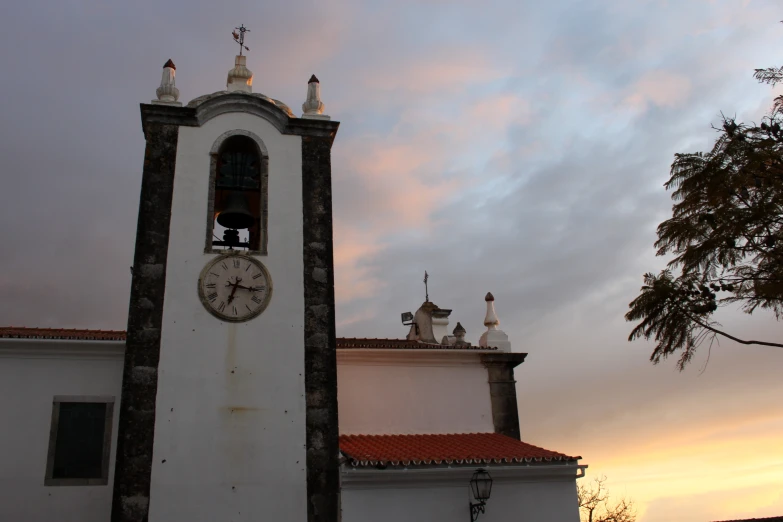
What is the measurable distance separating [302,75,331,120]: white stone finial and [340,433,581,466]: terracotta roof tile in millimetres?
6417

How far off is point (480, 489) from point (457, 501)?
490 mm

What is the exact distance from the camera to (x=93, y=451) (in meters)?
12.2

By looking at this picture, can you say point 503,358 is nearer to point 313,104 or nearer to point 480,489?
point 480,489

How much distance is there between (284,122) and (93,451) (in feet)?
23.0

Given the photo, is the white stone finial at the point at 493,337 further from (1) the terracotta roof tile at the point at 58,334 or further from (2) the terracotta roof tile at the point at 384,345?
(1) the terracotta roof tile at the point at 58,334

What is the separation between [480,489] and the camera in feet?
38.0

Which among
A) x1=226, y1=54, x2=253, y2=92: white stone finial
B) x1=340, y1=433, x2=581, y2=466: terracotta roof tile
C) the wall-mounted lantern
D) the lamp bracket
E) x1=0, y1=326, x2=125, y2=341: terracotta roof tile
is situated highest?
x1=226, y1=54, x2=253, y2=92: white stone finial

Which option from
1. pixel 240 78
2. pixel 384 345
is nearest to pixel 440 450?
pixel 384 345

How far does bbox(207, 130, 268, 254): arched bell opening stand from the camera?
1320 centimetres

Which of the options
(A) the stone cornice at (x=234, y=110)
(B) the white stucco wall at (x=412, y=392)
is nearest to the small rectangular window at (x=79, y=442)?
(B) the white stucco wall at (x=412, y=392)

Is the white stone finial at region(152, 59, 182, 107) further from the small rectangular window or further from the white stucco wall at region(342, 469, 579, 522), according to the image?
the white stucco wall at region(342, 469, 579, 522)

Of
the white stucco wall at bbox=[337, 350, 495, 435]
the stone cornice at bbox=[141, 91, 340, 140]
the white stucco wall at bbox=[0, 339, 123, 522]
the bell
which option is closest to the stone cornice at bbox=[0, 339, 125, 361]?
the white stucco wall at bbox=[0, 339, 123, 522]

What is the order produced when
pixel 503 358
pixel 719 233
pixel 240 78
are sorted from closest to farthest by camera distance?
pixel 719 233
pixel 240 78
pixel 503 358

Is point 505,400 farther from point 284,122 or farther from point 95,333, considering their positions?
point 95,333
